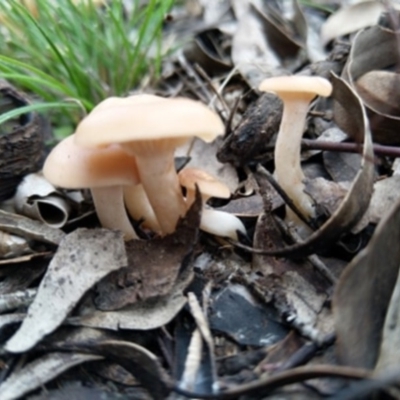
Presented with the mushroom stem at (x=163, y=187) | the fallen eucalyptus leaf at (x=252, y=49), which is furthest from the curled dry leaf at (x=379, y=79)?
the mushroom stem at (x=163, y=187)

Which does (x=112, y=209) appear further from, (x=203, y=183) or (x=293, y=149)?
(x=293, y=149)

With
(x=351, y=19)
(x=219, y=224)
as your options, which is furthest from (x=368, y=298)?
(x=351, y=19)

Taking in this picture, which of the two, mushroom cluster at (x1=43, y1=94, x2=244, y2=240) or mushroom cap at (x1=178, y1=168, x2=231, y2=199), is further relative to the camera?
mushroom cap at (x1=178, y1=168, x2=231, y2=199)

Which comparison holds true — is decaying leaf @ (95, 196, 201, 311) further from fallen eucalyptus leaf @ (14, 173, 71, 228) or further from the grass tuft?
the grass tuft

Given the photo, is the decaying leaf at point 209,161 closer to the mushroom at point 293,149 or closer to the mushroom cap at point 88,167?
the mushroom at point 293,149

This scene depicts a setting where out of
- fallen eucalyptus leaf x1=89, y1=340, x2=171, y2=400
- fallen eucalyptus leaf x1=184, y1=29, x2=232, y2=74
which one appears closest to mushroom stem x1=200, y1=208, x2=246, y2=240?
fallen eucalyptus leaf x1=89, y1=340, x2=171, y2=400
